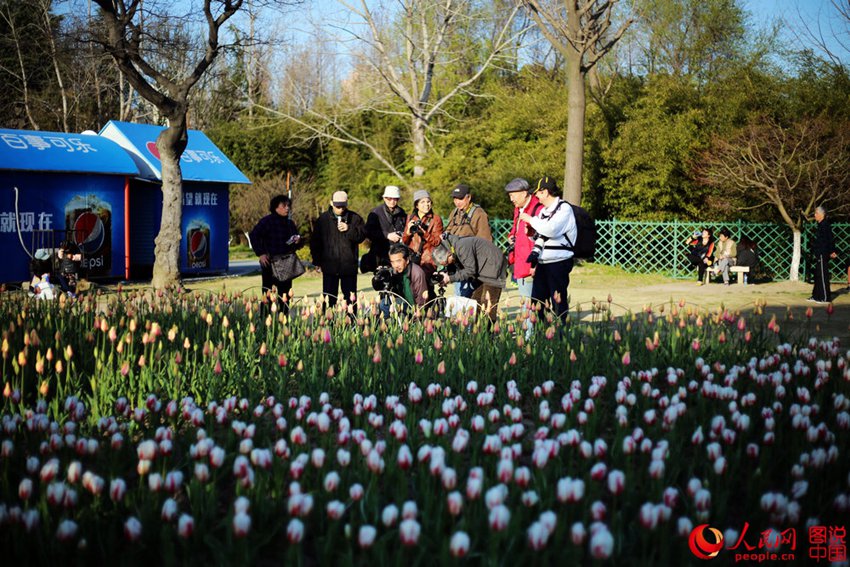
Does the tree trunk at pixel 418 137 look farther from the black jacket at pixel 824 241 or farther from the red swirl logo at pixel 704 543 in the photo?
the red swirl logo at pixel 704 543

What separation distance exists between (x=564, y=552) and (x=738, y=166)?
18.9 meters

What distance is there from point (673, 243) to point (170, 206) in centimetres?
1275

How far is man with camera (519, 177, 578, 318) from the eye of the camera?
26.5 feet

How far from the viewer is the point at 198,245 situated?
2027 cm

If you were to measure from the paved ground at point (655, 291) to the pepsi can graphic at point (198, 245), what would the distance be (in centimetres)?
86

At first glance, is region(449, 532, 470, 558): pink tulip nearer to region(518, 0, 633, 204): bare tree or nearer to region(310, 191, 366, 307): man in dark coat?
region(310, 191, 366, 307): man in dark coat

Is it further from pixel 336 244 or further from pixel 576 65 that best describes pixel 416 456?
pixel 576 65

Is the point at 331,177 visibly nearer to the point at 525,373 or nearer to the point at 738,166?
the point at 738,166

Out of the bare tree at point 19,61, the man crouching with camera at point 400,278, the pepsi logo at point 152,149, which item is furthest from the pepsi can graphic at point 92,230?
the bare tree at point 19,61

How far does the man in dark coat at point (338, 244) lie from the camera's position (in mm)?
9547

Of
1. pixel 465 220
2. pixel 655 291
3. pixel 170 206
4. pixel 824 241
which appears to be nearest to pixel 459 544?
pixel 465 220

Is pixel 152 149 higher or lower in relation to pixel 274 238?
higher

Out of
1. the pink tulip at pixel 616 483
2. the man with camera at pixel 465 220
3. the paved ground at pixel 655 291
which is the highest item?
the man with camera at pixel 465 220

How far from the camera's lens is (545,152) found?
25781mm
